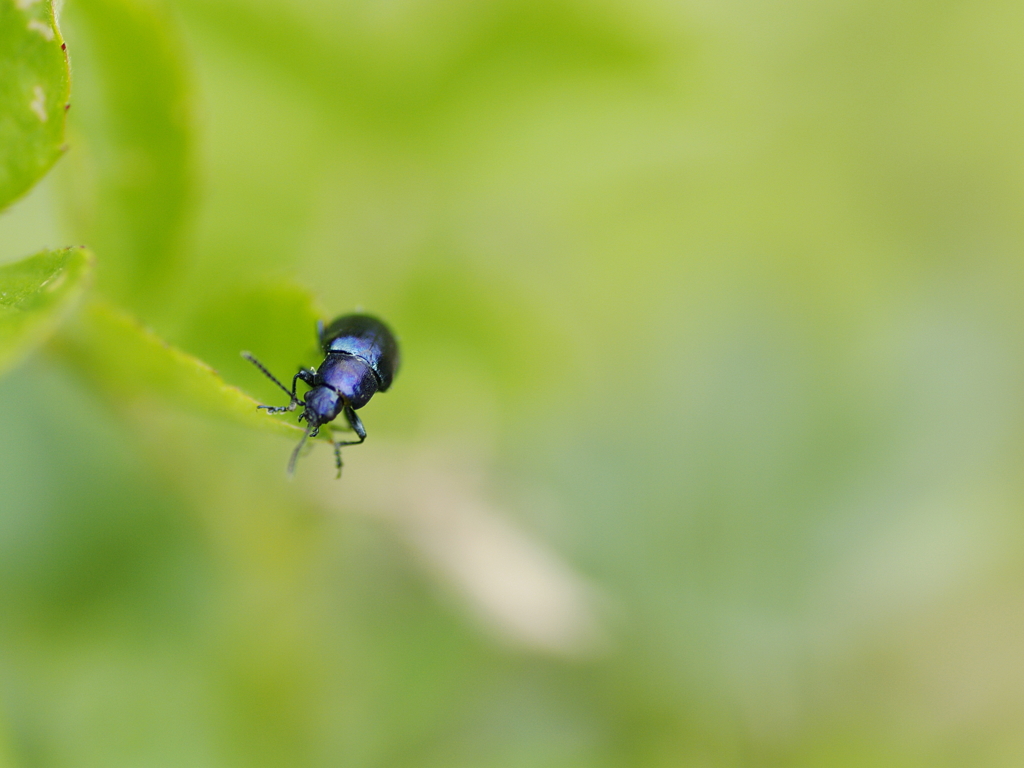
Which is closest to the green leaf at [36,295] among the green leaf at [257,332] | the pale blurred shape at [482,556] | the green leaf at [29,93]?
the green leaf at [29,93]

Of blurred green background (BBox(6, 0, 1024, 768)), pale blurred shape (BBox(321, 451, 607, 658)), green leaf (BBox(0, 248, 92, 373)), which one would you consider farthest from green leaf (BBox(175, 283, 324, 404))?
pale blurred shape (BBox(321, 451, 607, 658))

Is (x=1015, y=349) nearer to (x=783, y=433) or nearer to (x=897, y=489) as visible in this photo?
(x=897, y=489)

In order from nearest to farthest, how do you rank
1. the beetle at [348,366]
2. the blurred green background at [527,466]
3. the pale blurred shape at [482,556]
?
1. the blurred green background at [527,466]
2. the beetle at [348,366]
3. the pale blurred shape at [482,556]

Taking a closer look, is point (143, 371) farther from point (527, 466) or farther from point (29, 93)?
point (527, 466)

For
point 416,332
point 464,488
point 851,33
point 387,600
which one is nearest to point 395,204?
point 416,332

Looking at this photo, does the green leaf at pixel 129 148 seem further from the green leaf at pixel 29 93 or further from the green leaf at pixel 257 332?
the green leaf at pixel 29 93

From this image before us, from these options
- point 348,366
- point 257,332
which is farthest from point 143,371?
point 348,366
